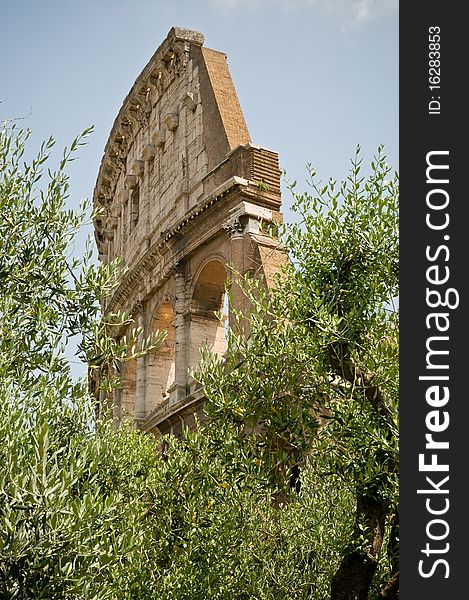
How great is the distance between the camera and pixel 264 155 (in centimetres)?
1900

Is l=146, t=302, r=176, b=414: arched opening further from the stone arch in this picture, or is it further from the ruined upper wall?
the ruined upper wall

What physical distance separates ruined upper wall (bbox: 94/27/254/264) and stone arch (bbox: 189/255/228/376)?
1.66 m

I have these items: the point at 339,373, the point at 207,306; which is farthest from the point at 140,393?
the point at 339,373

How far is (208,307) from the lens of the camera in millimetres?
20719

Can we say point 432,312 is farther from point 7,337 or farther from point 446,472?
point 7,337

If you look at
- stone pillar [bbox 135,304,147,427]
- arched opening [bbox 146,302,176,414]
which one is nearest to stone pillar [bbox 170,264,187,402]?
arched opening [bbox 146,302,176,414]

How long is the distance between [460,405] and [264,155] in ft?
47.9

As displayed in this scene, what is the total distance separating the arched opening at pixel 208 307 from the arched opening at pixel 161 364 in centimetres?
186

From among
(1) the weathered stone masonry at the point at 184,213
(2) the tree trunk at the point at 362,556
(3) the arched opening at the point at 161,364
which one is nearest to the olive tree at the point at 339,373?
(2) the tree trunk at the point at 362,556

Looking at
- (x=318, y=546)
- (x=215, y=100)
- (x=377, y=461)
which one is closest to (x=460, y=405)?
(x=377, y=461)

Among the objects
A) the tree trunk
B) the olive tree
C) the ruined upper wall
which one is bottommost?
the tree trunk

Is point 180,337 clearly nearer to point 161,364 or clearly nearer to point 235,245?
point 161,364

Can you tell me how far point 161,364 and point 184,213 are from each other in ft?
13.4

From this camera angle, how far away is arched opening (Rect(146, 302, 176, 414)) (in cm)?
2238
